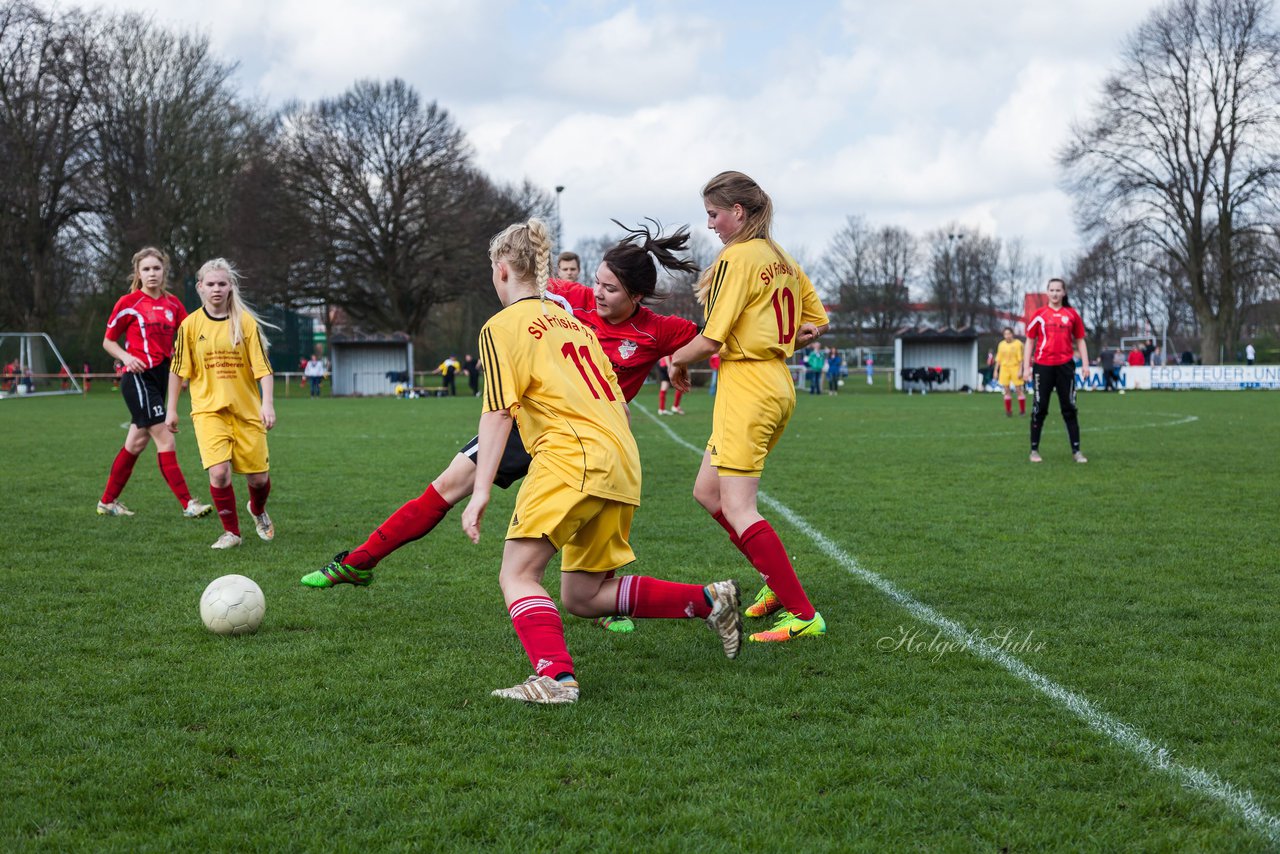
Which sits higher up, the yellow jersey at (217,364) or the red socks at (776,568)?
the yellow jersey at (217,364)

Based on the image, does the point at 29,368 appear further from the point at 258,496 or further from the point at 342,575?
the point at 342,575

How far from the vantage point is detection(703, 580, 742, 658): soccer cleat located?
14.0 feet

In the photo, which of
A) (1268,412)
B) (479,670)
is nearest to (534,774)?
(479,670)

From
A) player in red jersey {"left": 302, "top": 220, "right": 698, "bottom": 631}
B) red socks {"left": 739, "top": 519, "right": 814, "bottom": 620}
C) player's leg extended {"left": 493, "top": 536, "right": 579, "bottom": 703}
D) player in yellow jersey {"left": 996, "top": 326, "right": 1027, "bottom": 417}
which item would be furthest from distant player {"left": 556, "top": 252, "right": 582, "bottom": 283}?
player in yellow jersey {"left": 996, "top": 326, "right": 1027, "bottom": 417}

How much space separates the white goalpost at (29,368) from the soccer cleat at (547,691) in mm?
33357

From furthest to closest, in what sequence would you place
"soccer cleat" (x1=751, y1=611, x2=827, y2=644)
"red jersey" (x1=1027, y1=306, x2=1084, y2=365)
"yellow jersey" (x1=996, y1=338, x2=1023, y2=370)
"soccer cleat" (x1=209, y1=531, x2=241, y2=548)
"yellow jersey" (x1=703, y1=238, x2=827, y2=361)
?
"yellow jersey" (x1=996, y1=338, x2=1023, y2=370) < "red jersey" (x1=1027, y1=306, x2=1084, y2=365) < "soccer cleat" (x1=209, y1=531, x2=241, y2=548) < "soccer cleat" (x1=751, y1=611, x2=827, y2=644) < "yellow jersey" (x1=703, y1=238, x2=827, y2=361)

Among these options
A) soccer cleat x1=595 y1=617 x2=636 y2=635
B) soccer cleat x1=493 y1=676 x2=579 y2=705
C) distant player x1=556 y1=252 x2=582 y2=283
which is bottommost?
soccer cleat x1=595 y1=617 x2=636 y2=635

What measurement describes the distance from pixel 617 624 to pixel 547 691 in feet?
4.05

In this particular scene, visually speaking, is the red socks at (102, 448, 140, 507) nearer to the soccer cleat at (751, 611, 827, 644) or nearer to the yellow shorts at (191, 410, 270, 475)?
the yellow shorts at (191, 410, 270, 475)

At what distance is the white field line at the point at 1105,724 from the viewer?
2.93 metres

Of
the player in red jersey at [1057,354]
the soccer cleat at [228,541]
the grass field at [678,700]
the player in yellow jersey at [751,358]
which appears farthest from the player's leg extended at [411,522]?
the player in red jersey at [1057,354]

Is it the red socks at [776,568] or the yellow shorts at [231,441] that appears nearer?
the red socks at [776,568]

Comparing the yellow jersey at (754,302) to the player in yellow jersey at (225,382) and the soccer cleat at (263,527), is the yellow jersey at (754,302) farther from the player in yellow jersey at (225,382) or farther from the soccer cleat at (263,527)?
the soccer cleat at (263,527)

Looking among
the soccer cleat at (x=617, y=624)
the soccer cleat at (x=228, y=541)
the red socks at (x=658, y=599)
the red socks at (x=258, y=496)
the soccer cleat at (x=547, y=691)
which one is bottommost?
the soccer cleat at (x=617, y=624)
